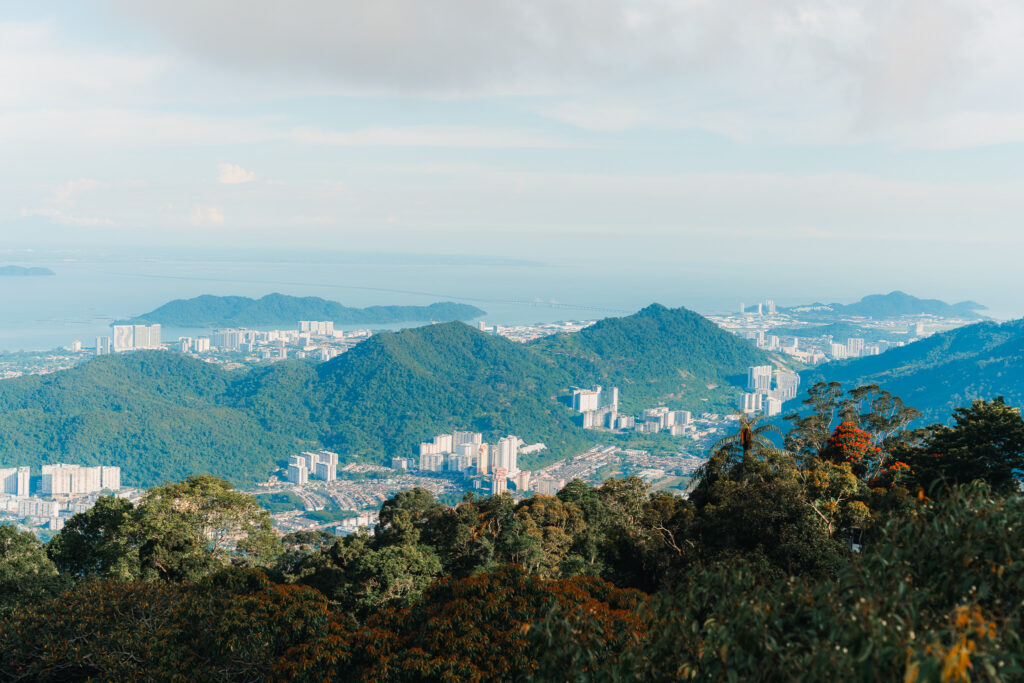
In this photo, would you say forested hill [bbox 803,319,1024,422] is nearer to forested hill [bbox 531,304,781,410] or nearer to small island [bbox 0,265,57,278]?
forested hill [bbox 531,304,781,410]

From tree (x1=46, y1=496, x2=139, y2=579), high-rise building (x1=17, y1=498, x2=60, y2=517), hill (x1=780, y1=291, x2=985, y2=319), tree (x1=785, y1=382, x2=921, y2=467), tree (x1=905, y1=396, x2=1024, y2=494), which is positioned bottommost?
high-rise building (x1=17, y1=498, x2=60, y2=517)

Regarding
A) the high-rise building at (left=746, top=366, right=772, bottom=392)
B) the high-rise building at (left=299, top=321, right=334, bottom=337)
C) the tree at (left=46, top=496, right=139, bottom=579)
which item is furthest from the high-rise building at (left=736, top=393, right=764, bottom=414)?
the high-rise building at (left=299, top=321, right=334, bottom=337)

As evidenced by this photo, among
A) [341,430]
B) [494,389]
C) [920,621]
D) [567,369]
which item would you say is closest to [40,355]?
[341,430]

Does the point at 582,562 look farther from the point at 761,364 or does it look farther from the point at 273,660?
the point at 761,364

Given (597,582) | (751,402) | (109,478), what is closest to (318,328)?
(109,478)

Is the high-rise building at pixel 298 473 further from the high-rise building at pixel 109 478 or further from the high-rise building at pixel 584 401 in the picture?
the high-rise building at pixel 584 401

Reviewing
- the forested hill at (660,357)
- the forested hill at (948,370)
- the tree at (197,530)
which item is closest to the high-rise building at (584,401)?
the forested hill at (660,357)
